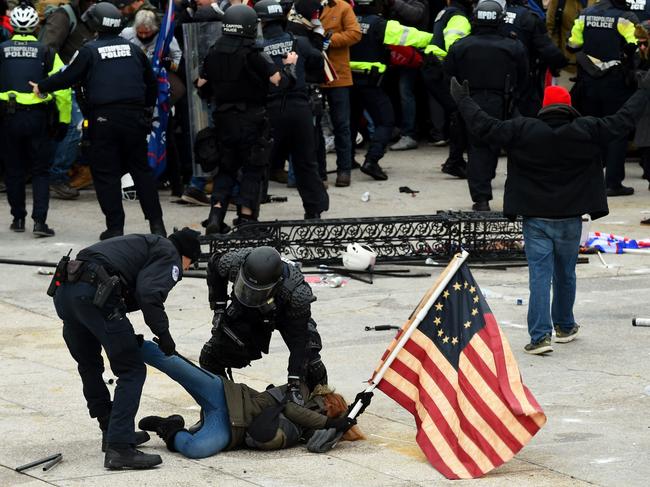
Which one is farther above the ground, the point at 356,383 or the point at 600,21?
the point at 600,21

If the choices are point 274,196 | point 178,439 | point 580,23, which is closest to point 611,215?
point 580,23

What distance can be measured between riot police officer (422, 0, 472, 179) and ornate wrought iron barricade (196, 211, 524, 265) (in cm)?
267

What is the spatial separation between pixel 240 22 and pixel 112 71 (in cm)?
122

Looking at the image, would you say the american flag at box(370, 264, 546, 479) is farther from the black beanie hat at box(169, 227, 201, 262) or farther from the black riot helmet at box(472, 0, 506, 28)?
the black riot helmet at box(472, 0, 506, 28)

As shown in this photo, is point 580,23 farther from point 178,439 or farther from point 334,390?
point 178,439

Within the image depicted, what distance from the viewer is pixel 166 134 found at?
15227mm

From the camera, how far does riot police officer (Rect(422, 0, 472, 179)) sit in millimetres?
15344

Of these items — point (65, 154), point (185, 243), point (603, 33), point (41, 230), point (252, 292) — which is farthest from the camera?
point (65, 154)

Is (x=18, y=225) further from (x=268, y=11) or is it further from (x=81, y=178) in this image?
(x=268, y=11)

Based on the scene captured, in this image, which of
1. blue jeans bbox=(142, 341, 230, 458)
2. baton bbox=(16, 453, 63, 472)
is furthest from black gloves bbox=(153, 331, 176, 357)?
baton bbox=(16, 453, 63, 472)

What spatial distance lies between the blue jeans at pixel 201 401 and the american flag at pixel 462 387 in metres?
0.91

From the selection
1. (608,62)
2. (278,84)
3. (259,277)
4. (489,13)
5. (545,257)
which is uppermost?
(489,13)

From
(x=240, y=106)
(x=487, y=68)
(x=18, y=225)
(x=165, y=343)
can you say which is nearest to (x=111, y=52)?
(x=240, y=106)

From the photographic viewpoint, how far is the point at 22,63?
44.5 feet
